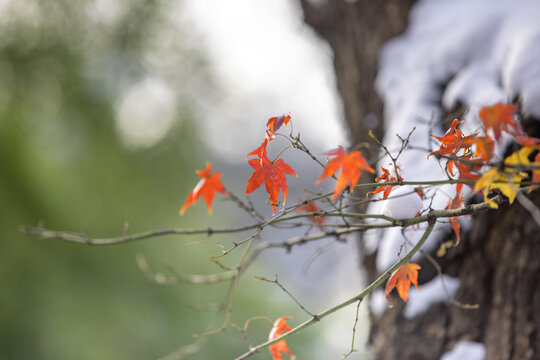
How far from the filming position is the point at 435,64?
1195mm

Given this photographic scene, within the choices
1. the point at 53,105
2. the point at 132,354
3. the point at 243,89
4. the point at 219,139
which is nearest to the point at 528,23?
the point at 132,354

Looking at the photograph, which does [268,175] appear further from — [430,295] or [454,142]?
[430,295]

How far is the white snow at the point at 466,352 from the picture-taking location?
0.97 metres

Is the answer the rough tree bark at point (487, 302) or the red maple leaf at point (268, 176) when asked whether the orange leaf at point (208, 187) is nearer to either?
the red maple leaf at point (268, 176)

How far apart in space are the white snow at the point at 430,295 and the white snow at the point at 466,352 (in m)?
0.10

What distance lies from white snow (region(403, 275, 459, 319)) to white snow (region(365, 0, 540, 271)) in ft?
0.32

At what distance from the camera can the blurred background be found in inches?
124

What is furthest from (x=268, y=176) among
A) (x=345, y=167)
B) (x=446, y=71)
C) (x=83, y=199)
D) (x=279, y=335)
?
(x=83, y=199)

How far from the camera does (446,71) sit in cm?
117

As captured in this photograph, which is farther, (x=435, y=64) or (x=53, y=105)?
(x=53, y=105)

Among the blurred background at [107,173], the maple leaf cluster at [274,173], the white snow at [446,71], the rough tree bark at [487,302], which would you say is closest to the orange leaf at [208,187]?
the maple leaf cluster at [274,173]

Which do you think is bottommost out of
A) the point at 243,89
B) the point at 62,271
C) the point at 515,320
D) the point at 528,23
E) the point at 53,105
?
the point at 515,320

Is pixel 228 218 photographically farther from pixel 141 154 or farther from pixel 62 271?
pixel 62 271

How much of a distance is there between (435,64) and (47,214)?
3.06 meters
